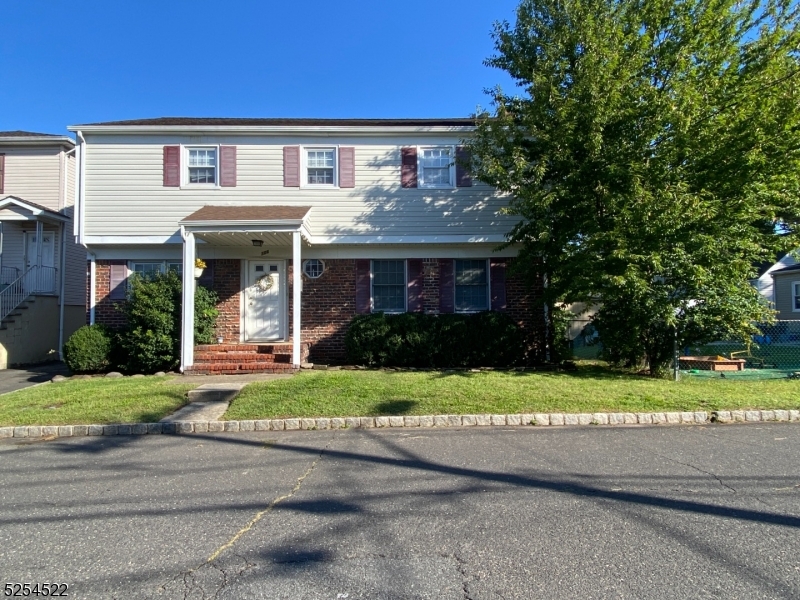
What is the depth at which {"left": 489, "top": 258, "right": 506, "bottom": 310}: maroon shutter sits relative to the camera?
13.3 m

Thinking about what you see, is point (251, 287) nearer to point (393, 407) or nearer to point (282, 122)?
point (282, 122)

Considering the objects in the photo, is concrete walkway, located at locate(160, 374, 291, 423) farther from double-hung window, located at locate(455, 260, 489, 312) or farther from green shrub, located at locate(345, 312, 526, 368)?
double-hung window, located at locate(455, 260, 489, 312)

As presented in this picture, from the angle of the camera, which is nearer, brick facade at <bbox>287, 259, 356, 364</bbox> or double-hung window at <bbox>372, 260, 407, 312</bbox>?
brick facade at <bbox>287, 259, 356, 364</bbox>

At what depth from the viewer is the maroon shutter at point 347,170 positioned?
13.2 metres

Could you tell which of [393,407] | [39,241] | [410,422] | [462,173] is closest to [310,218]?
[462,173]

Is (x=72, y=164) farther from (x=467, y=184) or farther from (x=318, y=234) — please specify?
(x=467, y=184)

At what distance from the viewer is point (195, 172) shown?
13258 mm

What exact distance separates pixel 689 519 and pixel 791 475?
191 cm

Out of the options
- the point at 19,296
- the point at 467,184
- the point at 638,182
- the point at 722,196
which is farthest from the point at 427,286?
the point at 19,296

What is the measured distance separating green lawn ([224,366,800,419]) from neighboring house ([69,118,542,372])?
12.2ft

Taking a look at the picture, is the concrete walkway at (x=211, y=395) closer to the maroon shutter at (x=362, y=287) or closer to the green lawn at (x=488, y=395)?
the green lawn at (x=488, y=395)

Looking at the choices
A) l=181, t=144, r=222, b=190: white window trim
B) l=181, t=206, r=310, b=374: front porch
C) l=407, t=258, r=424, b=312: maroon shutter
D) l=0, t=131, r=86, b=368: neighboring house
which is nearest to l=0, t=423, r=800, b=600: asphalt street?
l=181, t=206, r=310, b=374: front porch

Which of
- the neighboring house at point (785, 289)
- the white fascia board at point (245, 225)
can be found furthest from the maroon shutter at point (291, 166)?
the neighboring house at point (785, 289)

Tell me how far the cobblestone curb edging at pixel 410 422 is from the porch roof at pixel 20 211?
1067cm
